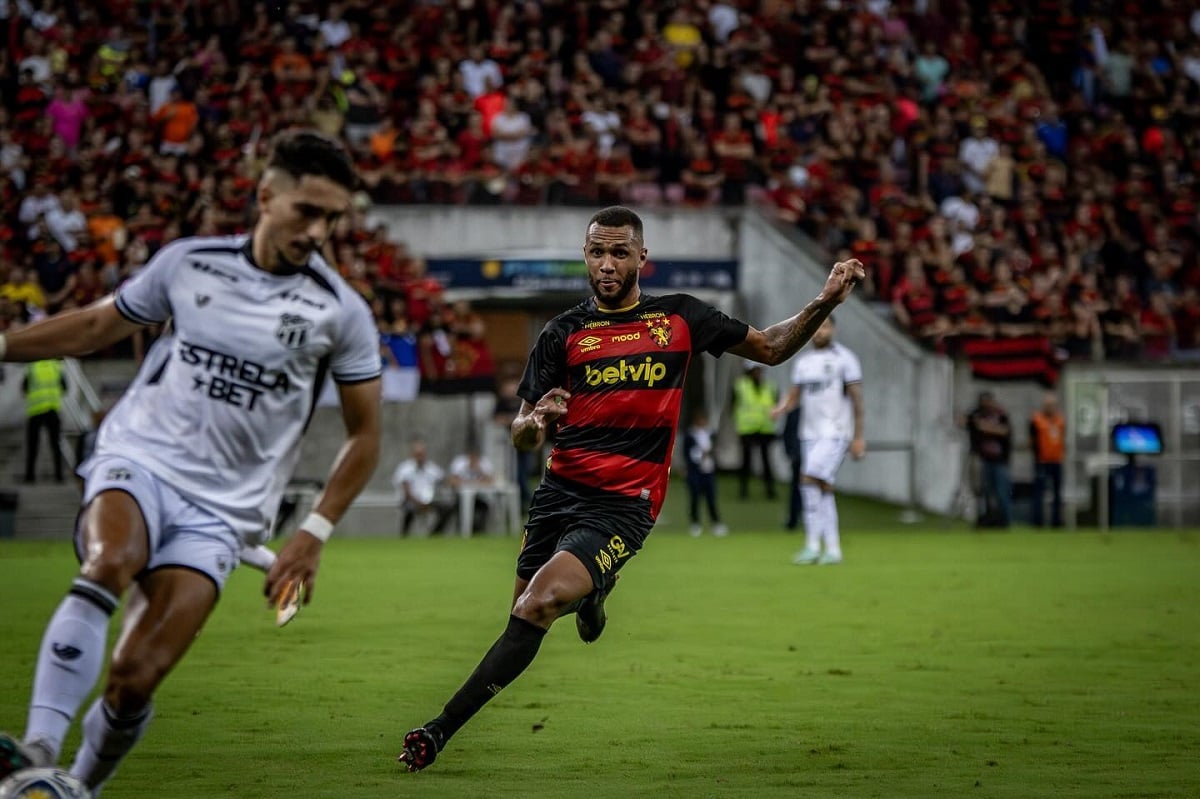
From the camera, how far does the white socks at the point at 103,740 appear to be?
602cm

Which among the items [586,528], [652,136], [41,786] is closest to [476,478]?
[652,136]

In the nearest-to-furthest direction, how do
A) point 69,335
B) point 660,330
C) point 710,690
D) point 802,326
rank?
point 69,335 → point 802,326 → point 660,330 → point 710,690

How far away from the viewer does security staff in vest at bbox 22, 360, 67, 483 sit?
2516 cm

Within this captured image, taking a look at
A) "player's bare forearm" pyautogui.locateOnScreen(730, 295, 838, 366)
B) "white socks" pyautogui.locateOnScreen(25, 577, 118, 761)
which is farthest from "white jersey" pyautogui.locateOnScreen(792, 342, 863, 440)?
"white socks" pyautogui.locateOnScreen(25, 577, 118, 761)

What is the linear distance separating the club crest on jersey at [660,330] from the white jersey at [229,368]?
238 centimetres

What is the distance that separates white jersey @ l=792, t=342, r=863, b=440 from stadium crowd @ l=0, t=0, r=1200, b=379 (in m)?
8.20

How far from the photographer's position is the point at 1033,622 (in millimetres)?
14031

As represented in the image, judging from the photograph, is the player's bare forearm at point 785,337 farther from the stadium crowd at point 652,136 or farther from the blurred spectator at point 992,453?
the blurred spectator at point 992,453

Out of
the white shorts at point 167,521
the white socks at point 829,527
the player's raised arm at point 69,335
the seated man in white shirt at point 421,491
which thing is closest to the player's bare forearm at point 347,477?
the white shorts at point 167,521

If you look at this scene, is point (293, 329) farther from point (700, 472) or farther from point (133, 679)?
point (700, 472)

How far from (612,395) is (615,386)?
0.05 metres

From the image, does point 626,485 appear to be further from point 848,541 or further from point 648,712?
point 848,541

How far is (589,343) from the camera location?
8.58 meters

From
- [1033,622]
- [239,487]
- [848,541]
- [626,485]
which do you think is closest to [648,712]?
[626,485]
